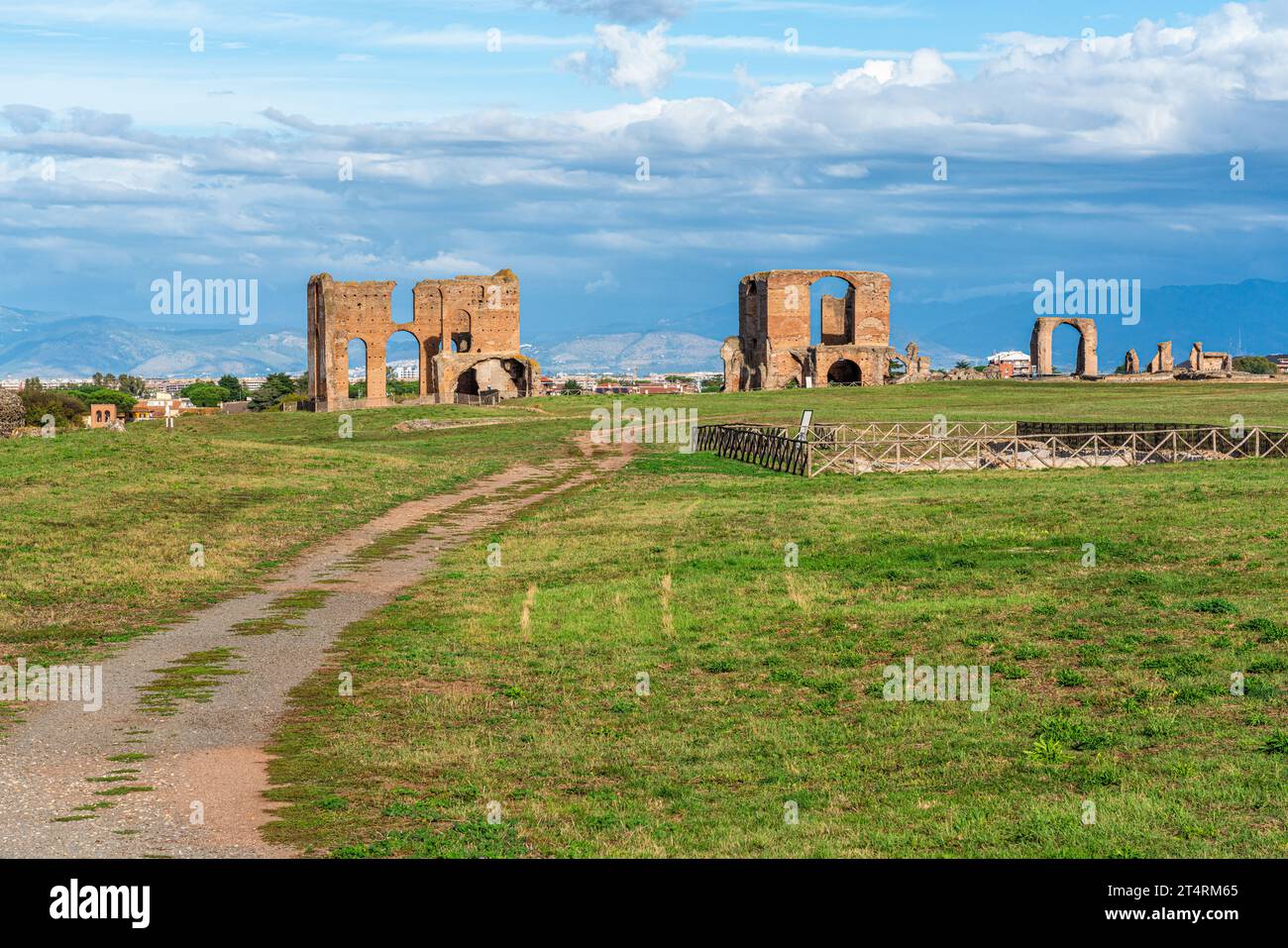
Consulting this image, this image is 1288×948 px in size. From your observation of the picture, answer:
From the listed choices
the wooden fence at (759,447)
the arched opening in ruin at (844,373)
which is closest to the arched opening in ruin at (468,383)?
the arched opening in ruin at (844,373)

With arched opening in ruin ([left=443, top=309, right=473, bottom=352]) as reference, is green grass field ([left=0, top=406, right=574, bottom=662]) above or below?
below

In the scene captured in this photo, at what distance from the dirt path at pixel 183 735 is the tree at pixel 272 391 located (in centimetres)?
10464

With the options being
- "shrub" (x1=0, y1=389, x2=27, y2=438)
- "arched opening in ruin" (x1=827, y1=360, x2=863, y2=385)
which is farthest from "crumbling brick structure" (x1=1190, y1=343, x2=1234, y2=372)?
"shrub" (x1=0, y1=389, x2=27, y2=438)

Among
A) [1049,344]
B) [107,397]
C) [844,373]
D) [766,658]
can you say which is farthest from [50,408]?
[766,658]

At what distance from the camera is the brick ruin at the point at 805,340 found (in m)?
95.8

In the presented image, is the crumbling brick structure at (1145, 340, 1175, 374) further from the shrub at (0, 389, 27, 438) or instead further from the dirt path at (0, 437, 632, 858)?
the dirt path at (0, 437, 632, 858)

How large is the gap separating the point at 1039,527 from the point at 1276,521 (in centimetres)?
397

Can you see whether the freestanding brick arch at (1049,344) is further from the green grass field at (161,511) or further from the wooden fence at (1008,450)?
the green grass field at (161,511)

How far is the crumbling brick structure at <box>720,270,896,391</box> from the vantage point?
95.8 metres

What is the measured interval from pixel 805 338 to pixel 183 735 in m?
85.8

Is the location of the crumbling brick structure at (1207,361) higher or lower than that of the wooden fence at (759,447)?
higher

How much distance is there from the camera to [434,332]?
94875mm

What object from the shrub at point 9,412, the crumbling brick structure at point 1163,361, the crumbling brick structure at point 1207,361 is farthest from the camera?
the crumbling brick structure at point 1207,361

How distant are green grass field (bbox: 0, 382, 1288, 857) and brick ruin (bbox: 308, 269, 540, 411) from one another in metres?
56.0
